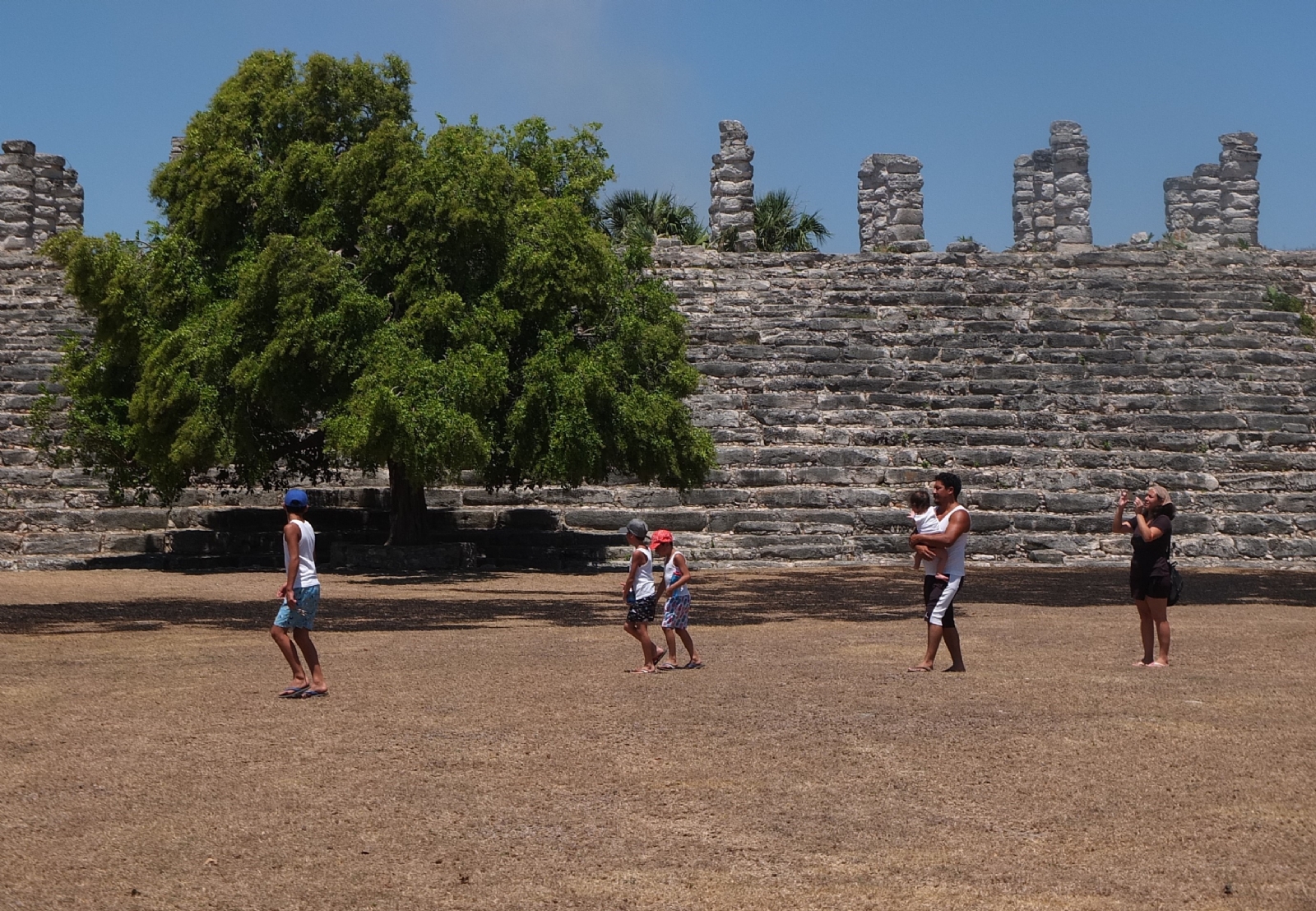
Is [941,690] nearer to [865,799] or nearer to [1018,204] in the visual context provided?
[865,799]

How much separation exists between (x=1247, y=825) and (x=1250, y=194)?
102 ft

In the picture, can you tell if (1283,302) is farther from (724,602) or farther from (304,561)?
(304,561)

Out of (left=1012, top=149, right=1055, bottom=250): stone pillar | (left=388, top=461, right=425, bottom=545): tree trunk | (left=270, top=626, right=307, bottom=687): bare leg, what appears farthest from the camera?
(left=1012, top=149, right=1055, bottom=250): stone pillar

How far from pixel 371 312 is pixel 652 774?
40.8ft

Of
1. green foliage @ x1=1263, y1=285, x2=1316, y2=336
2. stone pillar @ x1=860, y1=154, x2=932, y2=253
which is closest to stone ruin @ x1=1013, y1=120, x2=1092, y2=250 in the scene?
stone pillar @ x1=860, y1=154, x2=932, y2=253

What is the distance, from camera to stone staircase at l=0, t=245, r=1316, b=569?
2150 cm

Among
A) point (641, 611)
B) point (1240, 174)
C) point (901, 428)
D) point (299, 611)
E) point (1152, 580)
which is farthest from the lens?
point (1240, 174)

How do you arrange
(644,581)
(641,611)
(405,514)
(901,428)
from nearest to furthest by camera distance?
(641,611) → (644,581) → (405,514) → (901,428)

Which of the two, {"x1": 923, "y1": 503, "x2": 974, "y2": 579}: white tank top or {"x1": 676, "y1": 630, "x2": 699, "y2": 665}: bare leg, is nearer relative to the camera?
{"x1": 923, "y1": 503, "x2": 974, "y2": 579}: white tank top

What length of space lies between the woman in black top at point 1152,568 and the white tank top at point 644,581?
127 inches

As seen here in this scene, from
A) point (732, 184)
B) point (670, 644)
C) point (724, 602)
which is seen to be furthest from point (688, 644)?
point (732, 184)

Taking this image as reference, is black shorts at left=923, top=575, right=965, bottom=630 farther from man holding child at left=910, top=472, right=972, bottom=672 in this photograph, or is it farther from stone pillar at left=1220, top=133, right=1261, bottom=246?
stone pillar at left=1220, top=133, right=1261, bottom=246

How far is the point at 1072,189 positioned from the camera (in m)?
32.9

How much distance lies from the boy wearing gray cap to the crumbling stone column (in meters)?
23.3
